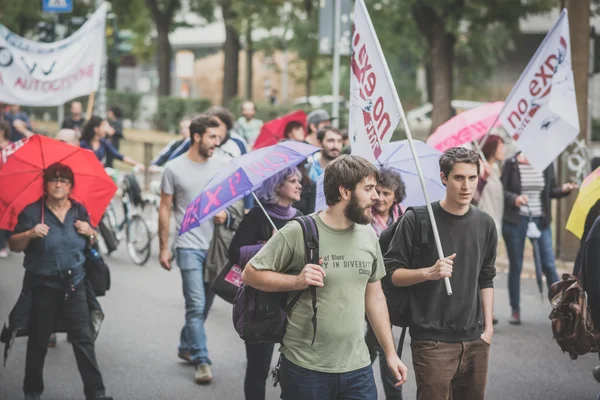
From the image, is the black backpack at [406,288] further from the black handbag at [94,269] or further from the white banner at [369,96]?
the black handbag at [94,269]

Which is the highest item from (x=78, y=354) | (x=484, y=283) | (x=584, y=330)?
(x=484, y=283)

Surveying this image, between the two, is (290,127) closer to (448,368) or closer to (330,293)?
(448,368)

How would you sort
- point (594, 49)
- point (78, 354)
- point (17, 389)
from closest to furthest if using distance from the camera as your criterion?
point (78, 354) < point (17, 389) < point (594, 49)

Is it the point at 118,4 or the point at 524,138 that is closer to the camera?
the point at 524,138

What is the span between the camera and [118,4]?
36531 mm

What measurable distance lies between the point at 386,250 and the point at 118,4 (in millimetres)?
33146

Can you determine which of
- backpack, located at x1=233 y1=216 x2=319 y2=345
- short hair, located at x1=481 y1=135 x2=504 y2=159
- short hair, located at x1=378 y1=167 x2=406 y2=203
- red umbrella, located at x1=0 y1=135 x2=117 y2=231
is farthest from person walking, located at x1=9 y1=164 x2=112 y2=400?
short hair, located at x1=481 y1=135 x2=504 y2=159

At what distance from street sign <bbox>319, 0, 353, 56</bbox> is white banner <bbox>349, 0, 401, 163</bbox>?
30.1 ft

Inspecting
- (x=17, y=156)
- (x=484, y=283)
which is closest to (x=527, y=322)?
(x=484, y=283)

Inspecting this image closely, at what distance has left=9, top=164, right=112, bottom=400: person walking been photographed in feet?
20.8

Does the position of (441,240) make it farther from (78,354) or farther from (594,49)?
(594,49)

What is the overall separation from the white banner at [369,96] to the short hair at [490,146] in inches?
135

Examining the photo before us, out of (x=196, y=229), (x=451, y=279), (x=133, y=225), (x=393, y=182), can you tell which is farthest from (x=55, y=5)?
(x=451, y=279)

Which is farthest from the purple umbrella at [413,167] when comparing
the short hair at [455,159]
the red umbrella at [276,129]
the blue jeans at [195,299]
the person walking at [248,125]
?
the person walking at [248,125]
